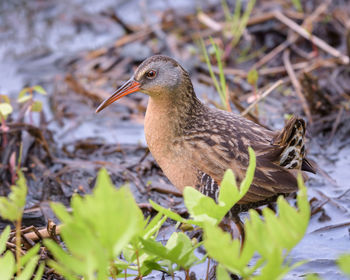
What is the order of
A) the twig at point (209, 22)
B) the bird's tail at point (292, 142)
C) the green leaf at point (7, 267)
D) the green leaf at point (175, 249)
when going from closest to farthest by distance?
the green leaf at point (7, 267) < the green leaf at point (175, 249) < the bird's tail at point (292, 142) < the twig at point (209, 22)

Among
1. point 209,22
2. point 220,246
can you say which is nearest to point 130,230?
point 220,246

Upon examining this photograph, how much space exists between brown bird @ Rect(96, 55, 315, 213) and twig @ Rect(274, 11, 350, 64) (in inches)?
76.3

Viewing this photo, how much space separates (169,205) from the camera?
12.5 feet

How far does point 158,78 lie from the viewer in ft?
11.1

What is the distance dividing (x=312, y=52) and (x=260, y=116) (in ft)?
3.85

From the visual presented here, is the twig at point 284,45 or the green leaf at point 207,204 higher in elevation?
the twig at point 284,45

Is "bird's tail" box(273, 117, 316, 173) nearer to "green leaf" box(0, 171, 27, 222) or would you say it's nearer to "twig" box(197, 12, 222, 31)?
"green leaf" box(0, 171, 27, 222)

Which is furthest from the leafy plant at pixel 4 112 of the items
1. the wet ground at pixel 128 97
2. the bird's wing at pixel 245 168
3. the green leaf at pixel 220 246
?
the green leaf at pixel 220 246

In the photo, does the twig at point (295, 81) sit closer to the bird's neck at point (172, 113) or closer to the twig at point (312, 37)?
the twig at point (312, 37)

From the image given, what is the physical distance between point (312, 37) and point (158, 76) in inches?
90.0

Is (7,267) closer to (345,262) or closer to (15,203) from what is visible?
(15,203)

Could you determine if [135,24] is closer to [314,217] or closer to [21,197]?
[314,217]

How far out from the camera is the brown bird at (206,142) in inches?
120

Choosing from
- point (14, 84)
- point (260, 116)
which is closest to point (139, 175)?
point (260, 116)
